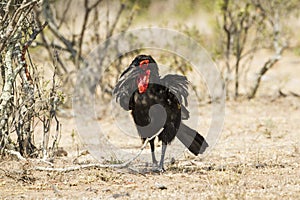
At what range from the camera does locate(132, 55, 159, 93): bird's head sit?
632 centimetres

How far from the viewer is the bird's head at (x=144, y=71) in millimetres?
6320

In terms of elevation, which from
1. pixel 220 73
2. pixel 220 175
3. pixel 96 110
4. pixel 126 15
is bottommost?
pixel 220 175

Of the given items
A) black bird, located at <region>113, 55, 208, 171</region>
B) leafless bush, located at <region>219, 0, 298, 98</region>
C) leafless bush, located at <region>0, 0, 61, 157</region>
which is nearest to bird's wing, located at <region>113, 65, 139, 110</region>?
black bird, located at <region>113, 55, 208, 171</region>

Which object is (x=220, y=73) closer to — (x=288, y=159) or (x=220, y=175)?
(x=288, y=159)

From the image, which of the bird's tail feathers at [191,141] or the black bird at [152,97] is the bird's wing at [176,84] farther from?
the bird's tail feathers at [191,141]

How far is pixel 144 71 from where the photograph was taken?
640cm

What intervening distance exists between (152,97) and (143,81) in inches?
7.9

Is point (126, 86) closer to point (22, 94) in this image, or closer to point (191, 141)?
point (191, 141)

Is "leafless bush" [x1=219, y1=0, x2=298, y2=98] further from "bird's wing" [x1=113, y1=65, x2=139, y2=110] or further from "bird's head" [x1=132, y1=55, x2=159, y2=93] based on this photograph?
"bird's wing" [x1=113, y1=65, x2=139, y2=110]

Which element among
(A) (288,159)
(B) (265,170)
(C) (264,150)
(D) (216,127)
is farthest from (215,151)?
(D) (216,127)

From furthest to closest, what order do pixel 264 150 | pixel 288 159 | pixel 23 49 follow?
pixel 264 150
pixel 288 159
pixel 23 49

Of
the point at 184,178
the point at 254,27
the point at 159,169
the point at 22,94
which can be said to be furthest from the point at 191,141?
the point at 254,27

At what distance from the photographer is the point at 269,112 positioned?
40.6 ft

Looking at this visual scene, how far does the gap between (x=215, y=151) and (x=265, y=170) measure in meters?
1.76
